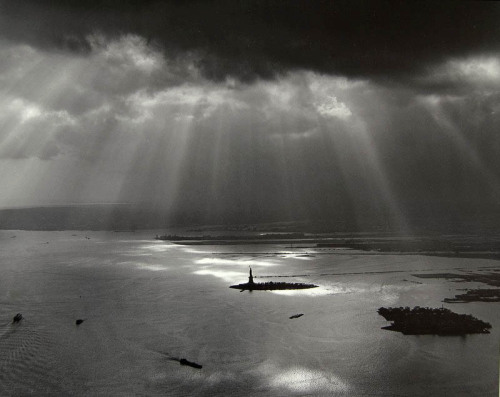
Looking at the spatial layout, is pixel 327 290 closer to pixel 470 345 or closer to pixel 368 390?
pixel 470 345

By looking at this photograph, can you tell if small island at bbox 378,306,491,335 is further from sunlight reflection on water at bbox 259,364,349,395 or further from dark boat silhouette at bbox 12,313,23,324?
dark boat silhouette at bbox 12,313,23,324

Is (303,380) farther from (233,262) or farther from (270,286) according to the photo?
(233,262)

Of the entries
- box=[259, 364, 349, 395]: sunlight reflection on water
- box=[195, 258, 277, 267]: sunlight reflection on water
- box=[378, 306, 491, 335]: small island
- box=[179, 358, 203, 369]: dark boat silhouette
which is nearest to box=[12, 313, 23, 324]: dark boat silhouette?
box=[179, 358, 203, 369]: dark boat silhouette

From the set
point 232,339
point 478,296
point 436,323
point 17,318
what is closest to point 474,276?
point 478,296

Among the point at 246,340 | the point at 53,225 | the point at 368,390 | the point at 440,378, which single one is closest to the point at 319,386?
the point at 368,390

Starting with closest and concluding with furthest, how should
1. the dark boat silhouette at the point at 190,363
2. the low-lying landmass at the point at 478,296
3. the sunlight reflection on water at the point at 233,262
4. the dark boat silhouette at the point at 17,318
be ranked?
the dark boat silhouette at the point at 190,363
the dark boat silhouette at the point at 17,318
the low-lying landmass at the point at 478,296
the sunlight reflection on water at the point at 233,262

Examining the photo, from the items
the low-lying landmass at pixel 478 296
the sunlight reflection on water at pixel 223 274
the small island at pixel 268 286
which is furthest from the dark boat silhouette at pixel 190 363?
the sunlight reflection on water at pixel 223 274

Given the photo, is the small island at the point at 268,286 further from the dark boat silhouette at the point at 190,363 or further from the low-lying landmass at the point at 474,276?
the dark boat silhouette at the point at 190,363
